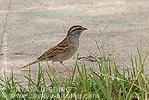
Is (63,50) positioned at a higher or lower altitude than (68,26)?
lower

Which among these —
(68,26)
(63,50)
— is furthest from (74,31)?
(68,26)

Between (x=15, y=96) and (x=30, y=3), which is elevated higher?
(x=30, y=3)

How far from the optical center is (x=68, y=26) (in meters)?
8.00

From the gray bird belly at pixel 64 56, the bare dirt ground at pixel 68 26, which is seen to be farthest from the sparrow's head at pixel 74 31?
the bare dirt ground at pixel 68 26

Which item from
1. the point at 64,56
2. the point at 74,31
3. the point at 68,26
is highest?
the point at 74,31

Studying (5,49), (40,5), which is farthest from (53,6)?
(5,49)

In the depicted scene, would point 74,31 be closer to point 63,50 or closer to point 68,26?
point 63,50

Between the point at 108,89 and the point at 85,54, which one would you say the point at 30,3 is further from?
the point at 108,89

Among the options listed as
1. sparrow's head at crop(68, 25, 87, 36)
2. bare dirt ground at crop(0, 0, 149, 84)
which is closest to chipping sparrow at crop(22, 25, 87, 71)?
sparrow's head at crop(68, 25, 87, 36)

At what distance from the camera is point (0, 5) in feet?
31.2

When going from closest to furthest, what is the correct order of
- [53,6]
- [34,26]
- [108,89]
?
1. [108,89]
2. [34,26]
3. [53,6]

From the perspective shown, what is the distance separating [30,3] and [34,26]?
160 cm

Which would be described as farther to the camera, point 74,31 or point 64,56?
point 74,31

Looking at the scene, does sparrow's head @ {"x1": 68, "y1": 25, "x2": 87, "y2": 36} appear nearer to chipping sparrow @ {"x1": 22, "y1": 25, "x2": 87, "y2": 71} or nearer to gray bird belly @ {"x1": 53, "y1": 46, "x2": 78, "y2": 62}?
chipping sparrow @ {"x1": 22, "y1": 25, "x2": 87, "y2": 71}
